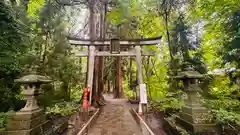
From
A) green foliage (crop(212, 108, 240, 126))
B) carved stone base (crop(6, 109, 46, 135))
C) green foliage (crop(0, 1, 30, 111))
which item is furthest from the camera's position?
green foliage (crop(0, 1, 30, 111))

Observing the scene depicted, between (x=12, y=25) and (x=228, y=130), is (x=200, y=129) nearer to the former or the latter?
(x=228, y=130)

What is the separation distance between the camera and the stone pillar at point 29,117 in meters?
2.92

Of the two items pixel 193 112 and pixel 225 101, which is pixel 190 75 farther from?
pixel 225 101

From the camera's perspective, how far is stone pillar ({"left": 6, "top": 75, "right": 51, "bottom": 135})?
2.92 meters

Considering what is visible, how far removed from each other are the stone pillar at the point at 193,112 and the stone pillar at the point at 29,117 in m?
4.11

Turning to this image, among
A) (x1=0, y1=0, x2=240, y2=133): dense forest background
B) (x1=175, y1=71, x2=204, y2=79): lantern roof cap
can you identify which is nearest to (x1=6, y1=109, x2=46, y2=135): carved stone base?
(x1=0, y1=0, x2=240, y2=133): dense forest background

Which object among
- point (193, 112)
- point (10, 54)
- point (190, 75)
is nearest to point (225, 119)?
point (193, 112)

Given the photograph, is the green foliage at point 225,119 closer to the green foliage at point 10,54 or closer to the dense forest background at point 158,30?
the dense forest background at point 158,30

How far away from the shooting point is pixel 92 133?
3.83 metres

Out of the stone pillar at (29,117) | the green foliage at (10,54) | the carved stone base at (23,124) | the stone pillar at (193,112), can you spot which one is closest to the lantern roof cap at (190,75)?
the stone pillar at (193,112)

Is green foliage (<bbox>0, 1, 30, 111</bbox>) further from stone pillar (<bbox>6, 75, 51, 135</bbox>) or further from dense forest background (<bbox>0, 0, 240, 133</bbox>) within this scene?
stone pillar (<bbox>6, 75, 51, 135</bbox>)

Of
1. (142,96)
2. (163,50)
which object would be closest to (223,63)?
(142,96)

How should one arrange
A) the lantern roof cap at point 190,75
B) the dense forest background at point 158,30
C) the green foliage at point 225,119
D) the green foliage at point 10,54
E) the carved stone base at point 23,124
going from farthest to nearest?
the dense forest background at point 158,30
the green foliage at point 10,54
the lantern roof cap at point 190,75
the green foliage at point 225,119
the carved stone base at point 23,124

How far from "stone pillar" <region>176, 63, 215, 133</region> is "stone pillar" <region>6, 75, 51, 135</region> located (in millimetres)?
4112
